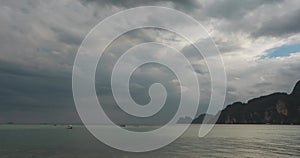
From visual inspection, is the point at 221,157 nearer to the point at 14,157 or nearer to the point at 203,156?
the point at 203,156

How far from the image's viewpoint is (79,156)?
56.6 meters

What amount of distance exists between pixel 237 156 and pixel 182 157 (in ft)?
37.2

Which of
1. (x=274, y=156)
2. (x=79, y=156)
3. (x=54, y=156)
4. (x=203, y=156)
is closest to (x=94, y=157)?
(x=79, y=156)

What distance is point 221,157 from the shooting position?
57.3 metres

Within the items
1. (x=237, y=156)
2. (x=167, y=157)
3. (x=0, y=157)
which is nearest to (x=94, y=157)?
(x=167, y=157)

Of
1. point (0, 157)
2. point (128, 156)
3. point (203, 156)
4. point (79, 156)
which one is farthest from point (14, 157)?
point (203, 156)

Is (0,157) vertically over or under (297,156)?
under

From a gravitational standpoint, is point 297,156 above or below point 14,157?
above

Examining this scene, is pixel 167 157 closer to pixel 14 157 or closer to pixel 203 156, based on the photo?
pixel 203 156

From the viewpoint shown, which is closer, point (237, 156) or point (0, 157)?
point (0, 157)

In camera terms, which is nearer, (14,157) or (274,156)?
(14,157)

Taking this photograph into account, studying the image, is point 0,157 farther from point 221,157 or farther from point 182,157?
point 221,157

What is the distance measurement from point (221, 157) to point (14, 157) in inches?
1513

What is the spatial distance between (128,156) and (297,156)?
104 ft
